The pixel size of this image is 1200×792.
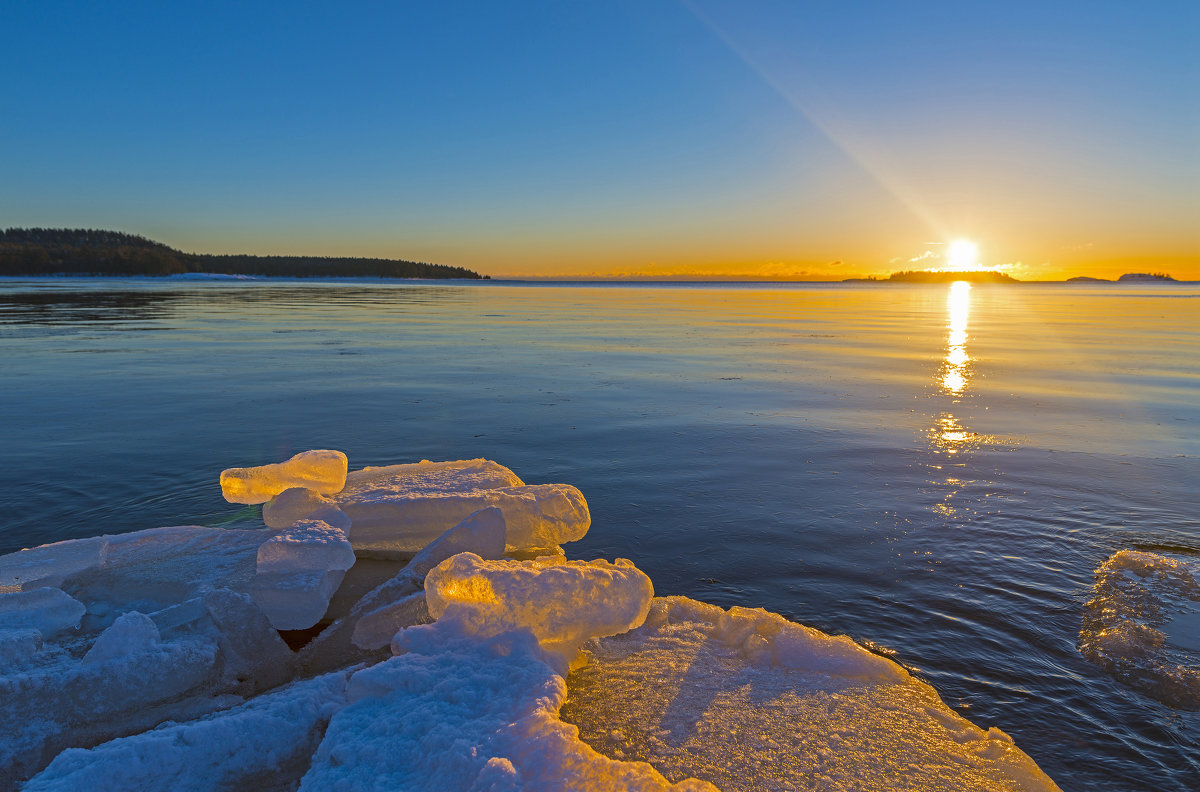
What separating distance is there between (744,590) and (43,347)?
15.3 metres

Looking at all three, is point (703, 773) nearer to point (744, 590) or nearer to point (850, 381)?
point (744, 590)

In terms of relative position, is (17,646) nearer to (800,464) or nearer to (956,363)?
(800,464)

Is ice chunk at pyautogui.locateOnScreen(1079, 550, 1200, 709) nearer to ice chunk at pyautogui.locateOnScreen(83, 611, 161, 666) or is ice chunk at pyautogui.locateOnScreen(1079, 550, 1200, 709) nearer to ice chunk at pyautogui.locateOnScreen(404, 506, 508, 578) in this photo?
ice chunk at pyautogui.locateOnScreen(404, 506, 508, 578)

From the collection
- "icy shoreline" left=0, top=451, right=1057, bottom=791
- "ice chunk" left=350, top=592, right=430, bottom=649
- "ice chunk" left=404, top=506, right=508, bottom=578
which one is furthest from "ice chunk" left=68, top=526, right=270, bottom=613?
"ice chunk" left=404, top=506, right=508, bottom=578

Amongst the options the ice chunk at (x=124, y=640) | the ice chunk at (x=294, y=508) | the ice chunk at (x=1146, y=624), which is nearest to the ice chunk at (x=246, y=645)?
the ice chunk at (x=124, y=640)

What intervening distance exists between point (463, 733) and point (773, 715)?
1080 millimetres

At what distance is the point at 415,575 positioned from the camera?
3189 mm

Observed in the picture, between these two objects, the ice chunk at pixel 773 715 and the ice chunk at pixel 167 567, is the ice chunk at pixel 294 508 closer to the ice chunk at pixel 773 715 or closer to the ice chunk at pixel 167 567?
the ice chunk at pixel 167 567

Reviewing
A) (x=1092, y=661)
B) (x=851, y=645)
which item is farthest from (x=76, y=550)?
(x=1092, y=661)

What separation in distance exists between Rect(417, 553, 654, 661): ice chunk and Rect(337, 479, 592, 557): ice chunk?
2.79 ft

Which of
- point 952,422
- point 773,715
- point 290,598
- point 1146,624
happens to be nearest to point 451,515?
point 290,598

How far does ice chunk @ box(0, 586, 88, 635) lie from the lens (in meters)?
2.72

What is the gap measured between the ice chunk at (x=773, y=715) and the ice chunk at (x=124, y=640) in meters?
1.68

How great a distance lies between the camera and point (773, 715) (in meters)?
2.33
